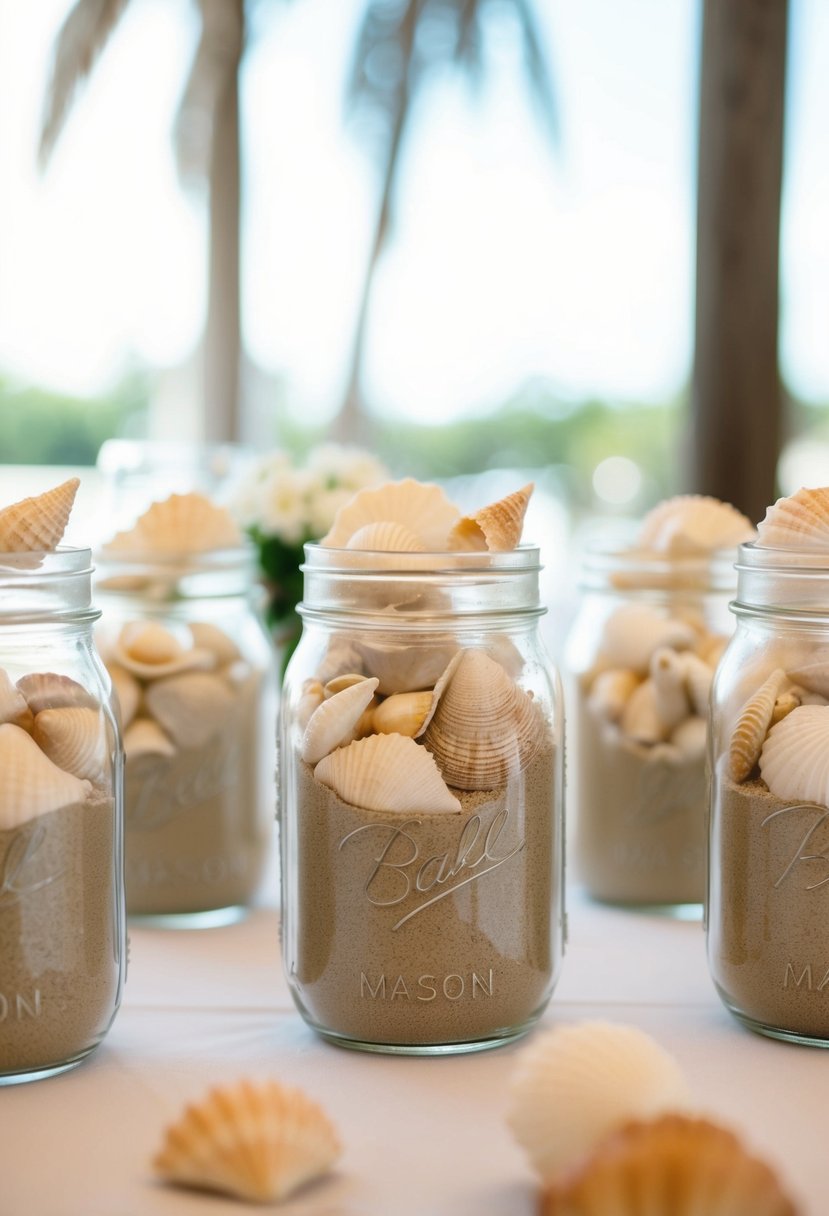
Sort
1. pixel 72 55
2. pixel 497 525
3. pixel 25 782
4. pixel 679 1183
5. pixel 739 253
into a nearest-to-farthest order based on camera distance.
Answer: pixel 679 1183, pixel 25 782, pixel 497 525, pixel 739 253, pixel 72 55

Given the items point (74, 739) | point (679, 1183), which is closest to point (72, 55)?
point (74, 739)

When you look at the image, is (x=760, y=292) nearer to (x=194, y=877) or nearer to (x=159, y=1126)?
(x=194, y=877)

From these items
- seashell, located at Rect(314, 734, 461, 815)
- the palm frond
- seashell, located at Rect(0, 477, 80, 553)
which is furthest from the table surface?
the palm frond

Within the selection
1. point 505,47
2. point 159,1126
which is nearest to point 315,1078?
point 159,1126

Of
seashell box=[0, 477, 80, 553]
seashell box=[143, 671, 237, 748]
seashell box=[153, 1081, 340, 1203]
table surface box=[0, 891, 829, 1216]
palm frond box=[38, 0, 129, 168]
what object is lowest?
table surface box=[0, 891, 829, 1216]

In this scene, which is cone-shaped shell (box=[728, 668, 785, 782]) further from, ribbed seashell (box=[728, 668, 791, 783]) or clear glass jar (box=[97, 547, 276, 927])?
clear glass jar (box=[97, 547, 276, 927])

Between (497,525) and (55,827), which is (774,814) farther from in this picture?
(55,827)

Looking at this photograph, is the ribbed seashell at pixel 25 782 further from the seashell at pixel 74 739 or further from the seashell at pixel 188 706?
the seashell at pixel 188 706
